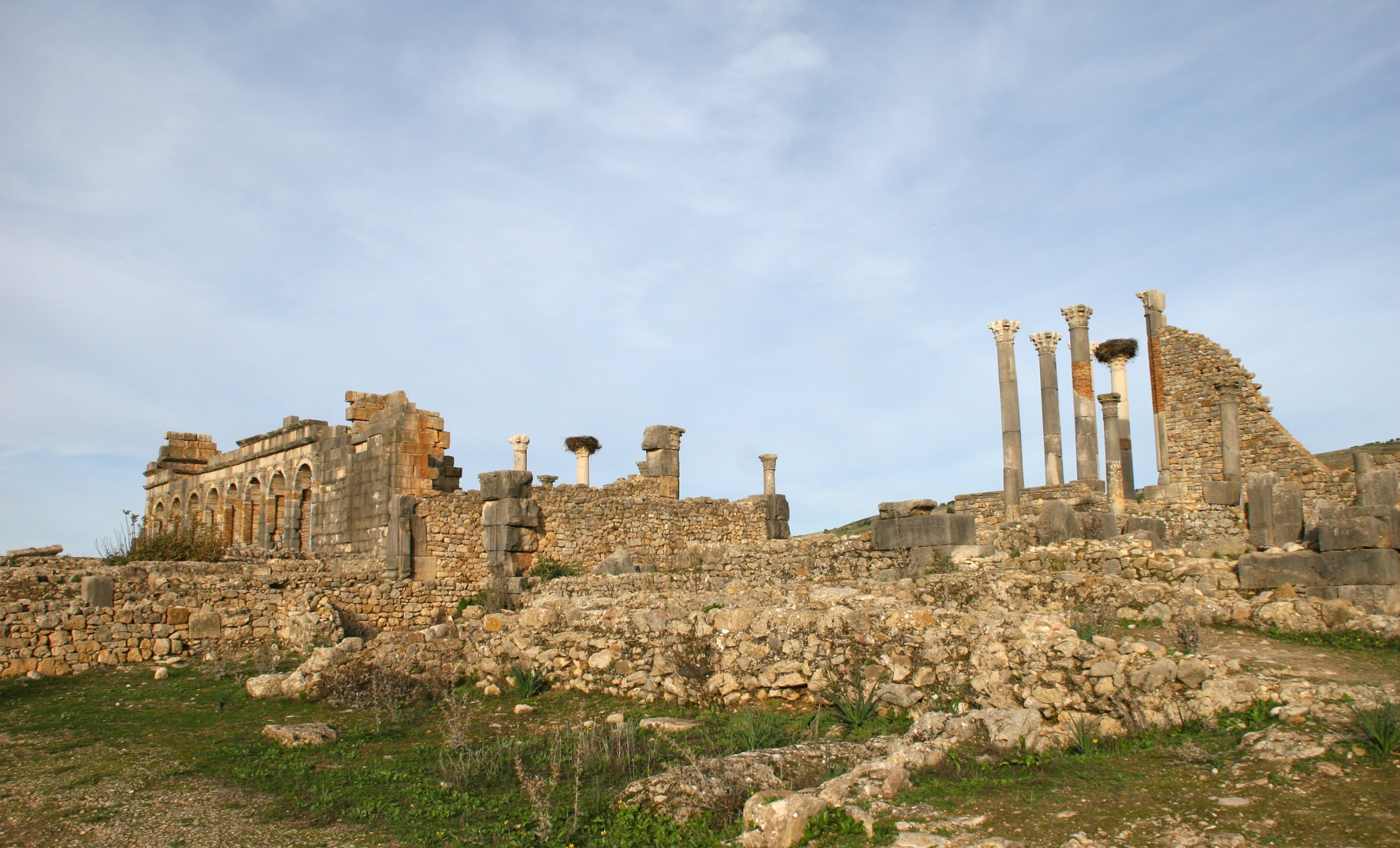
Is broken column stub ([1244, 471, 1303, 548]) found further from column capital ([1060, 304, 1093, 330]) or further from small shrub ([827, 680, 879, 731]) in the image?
column capital ([1060, 304, 1093, 330])

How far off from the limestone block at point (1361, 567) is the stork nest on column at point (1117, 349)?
25249 mm

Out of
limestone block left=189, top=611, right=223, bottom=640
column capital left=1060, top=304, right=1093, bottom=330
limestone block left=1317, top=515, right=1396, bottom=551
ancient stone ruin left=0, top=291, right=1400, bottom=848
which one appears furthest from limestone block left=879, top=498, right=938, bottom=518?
column capital left=1060, top=304, right=1093, bottom=330

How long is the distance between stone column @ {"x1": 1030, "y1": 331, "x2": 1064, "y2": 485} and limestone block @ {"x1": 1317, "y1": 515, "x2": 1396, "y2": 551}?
1817cm

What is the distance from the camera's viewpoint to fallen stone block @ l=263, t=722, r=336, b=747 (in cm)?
858

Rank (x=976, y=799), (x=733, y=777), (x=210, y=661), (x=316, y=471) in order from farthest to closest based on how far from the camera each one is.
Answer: (x=316, y=471), (x=210, y=661), (x=733, y=777), (x=976, y=799)

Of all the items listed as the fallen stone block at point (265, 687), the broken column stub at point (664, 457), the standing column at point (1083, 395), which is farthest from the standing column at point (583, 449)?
the fallen stone block at point (265, 687)

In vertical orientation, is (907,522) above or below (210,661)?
above

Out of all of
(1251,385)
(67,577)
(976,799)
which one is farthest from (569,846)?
(1251,385)

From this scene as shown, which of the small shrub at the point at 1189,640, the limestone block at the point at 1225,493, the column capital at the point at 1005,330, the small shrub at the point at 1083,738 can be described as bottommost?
the small shrub at the point at 1083,738

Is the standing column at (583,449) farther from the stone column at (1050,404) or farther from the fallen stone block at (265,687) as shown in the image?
the fallen stone block at (265,687)

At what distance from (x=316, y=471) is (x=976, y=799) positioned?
71.9ft

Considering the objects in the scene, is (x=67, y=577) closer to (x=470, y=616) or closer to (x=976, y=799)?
(x=470, y=616)

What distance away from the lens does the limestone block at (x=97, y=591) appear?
44.6 feet

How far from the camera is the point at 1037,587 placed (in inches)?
526
